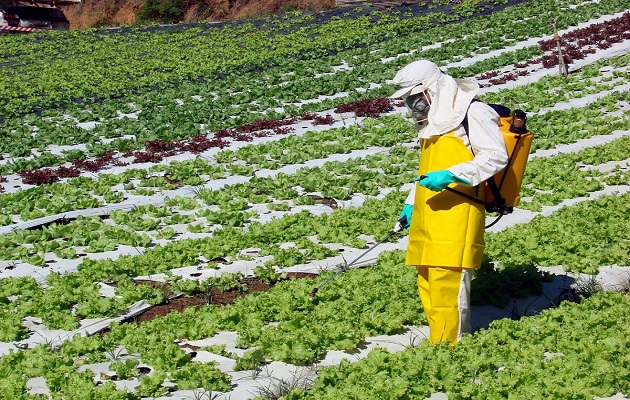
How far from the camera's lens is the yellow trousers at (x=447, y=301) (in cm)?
595

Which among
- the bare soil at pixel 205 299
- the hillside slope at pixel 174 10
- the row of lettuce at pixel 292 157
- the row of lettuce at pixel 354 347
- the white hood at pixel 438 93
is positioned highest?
the white hood at pixel 438 93

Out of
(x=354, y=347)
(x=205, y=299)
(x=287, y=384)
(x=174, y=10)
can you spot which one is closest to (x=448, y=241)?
(x=354, y=347)

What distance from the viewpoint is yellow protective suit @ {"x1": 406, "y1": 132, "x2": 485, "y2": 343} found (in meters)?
5.91

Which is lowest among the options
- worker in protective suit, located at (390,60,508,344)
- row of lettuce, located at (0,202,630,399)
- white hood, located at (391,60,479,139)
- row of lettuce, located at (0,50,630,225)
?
row of lettuce, located at (0,50,630,225)

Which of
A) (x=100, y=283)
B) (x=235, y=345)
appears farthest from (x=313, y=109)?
(x=235, y=345)

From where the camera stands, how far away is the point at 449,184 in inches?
233

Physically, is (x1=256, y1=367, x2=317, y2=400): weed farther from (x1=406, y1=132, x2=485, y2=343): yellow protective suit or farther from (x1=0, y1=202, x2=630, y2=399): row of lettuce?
(x1=406, y1=132, x2=485, y2=343): yellow protective suit

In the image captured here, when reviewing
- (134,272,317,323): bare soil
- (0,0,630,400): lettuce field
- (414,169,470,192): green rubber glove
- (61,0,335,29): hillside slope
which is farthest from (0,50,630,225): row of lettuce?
(61,0,335,29): hillside slope

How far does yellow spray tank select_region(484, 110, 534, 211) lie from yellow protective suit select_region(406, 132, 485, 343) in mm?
155

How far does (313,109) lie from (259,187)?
6.68 meters

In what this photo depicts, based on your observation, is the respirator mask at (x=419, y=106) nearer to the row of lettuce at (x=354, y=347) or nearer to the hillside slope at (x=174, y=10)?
the row of lettuce at (x=354, y=347)

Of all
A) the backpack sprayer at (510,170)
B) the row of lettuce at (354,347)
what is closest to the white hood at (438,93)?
the backpack sprayer at (510,170)

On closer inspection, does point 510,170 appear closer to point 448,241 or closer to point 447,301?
point 448,241

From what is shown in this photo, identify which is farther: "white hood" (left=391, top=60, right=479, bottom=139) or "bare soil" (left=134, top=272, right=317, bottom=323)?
"bare soil" (left=134, top=272, right=317, bottom=323)
